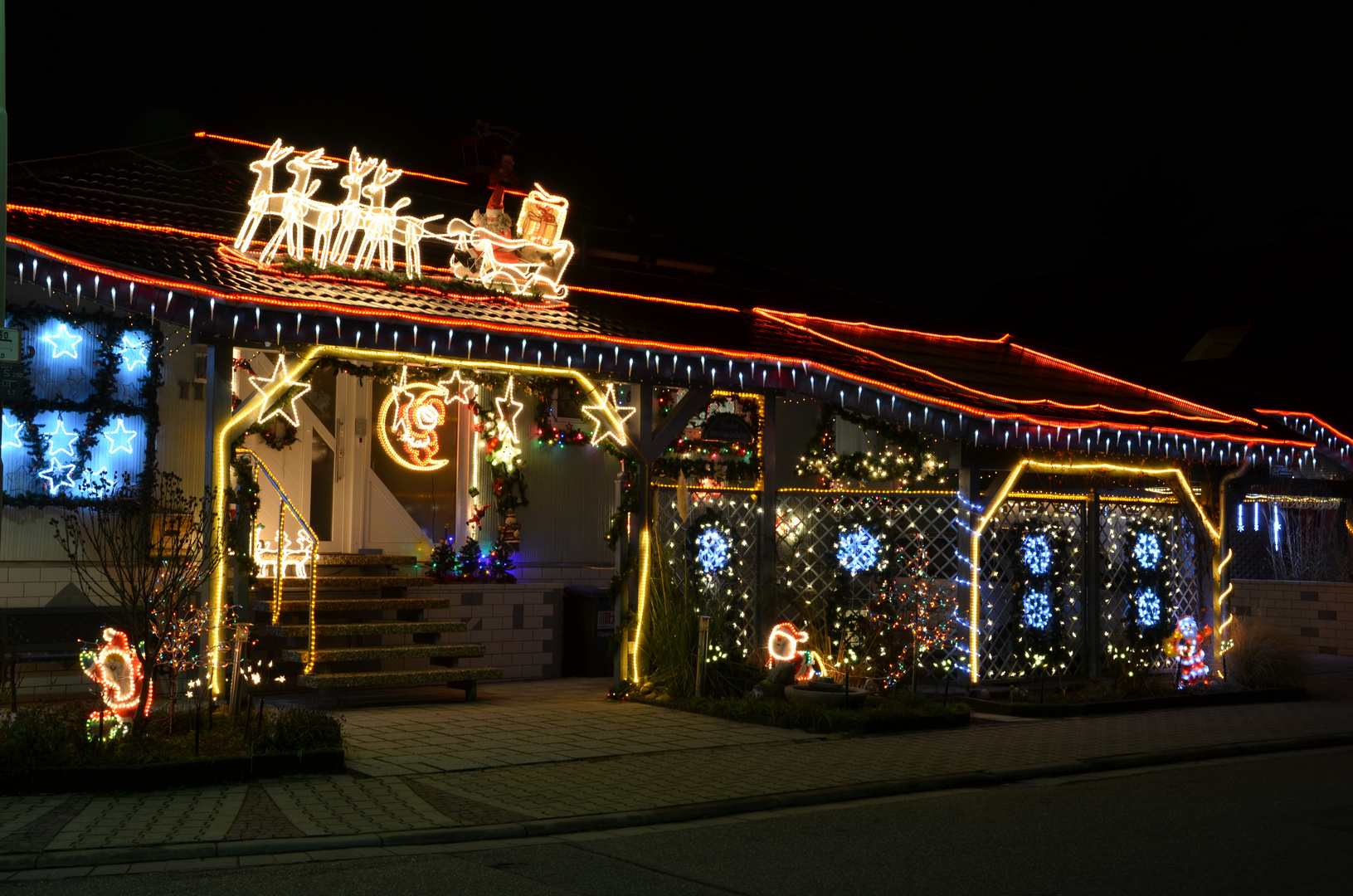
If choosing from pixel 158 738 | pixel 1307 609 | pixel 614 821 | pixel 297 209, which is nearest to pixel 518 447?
pixel 297 209

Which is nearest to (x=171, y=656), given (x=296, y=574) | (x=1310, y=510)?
(x=296, y=574)

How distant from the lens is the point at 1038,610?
1305cm

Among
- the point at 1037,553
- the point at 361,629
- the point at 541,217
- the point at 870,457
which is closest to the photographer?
the point at 361,629

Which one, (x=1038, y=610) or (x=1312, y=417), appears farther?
(x=1312, y=417)

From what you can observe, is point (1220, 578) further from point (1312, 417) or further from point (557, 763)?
point (557, 763)

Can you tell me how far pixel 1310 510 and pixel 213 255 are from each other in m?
19.4

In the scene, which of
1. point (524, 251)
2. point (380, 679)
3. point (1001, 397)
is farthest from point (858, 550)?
point (380, 679)

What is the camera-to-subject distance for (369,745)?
944 cm

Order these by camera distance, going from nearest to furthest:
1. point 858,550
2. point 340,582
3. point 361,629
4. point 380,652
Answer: point 380,652
point 361,629
point 858,550
point 340,582

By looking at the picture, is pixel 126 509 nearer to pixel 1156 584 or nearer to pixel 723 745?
pixel 723 745

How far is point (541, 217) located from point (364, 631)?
4.28 meters

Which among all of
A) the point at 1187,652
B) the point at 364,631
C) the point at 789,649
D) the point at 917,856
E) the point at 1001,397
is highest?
the point at 1001,397

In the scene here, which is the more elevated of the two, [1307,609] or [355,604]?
[355,604]

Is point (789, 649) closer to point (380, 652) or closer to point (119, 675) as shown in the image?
point (380, 652)
